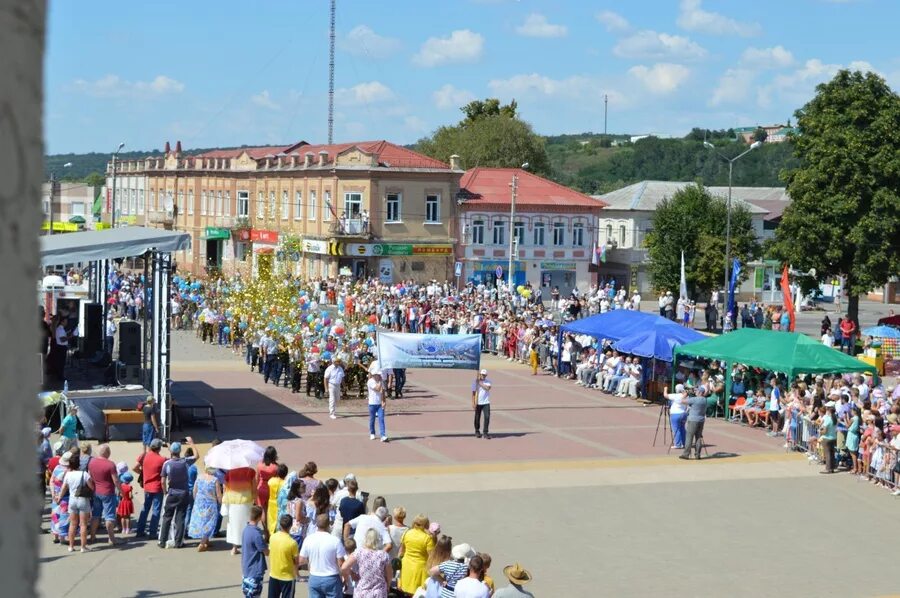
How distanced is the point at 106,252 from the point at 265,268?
1189 cm

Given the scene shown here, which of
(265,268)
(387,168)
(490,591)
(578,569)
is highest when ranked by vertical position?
(387,168)

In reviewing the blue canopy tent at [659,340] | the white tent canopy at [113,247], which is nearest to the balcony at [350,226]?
the blue canopy tent at [659,340]

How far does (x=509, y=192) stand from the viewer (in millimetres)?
65562

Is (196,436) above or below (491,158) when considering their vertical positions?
below

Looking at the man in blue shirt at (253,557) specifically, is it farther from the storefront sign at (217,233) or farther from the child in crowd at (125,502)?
the storefront sign at (217,233)

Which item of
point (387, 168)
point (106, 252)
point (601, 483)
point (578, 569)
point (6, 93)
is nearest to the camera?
point (6, 93)

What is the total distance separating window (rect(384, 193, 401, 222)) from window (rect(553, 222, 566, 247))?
10.2 metres

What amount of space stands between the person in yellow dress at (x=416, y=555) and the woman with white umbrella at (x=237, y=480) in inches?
114

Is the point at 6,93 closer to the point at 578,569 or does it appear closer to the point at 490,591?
the point at 490,591

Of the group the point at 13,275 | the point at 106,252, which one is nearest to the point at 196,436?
the point at 106,252

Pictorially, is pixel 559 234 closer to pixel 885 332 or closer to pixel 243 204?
pixel 243 204

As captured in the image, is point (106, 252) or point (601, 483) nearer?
point (601, 483)

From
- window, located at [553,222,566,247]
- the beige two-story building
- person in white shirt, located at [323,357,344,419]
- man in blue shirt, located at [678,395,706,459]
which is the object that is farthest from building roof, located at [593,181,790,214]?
man in blue shirt, located at [678,395,706,459]

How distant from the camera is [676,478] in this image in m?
20.3
